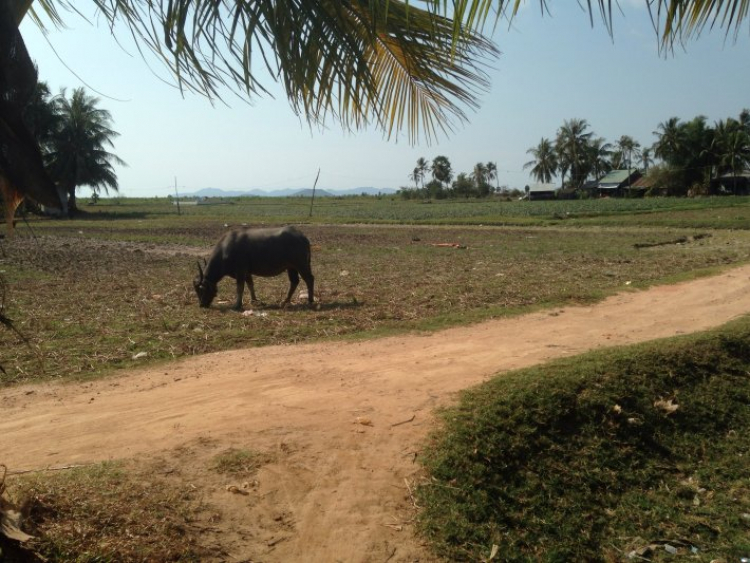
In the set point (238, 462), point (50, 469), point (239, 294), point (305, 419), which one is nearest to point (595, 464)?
point (305, 419)

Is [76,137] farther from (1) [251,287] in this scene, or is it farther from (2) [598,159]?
(2) [598,159]

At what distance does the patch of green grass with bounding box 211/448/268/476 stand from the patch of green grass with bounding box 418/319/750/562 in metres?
1.19

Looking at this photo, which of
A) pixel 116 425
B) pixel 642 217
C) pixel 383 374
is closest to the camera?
pixel 116 425

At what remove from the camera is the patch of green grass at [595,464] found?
4.36 meters

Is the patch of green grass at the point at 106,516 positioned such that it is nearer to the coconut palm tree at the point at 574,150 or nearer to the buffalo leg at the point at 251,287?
the buffalo leg at the point at 251,287

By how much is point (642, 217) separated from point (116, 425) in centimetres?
3462

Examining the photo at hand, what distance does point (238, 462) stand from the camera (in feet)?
14.6

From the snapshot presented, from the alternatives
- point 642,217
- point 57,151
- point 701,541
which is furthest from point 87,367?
point 642,217

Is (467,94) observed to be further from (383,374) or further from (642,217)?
(642,217)

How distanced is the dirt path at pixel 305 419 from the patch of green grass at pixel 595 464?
1.22 ft

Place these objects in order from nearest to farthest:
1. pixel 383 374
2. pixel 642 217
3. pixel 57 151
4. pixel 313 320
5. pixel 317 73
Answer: pixel 317 73 < pixel 383 374 < pixel 313 320 < pixel 57 151 < pixel 642 217

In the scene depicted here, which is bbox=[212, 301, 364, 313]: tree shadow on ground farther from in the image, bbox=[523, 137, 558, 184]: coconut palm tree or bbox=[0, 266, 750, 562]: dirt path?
bbox=[523, 137, 558, 184]: coconut palm tree

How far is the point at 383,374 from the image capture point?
6625mm

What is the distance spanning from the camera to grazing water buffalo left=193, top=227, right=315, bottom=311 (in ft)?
37.3
